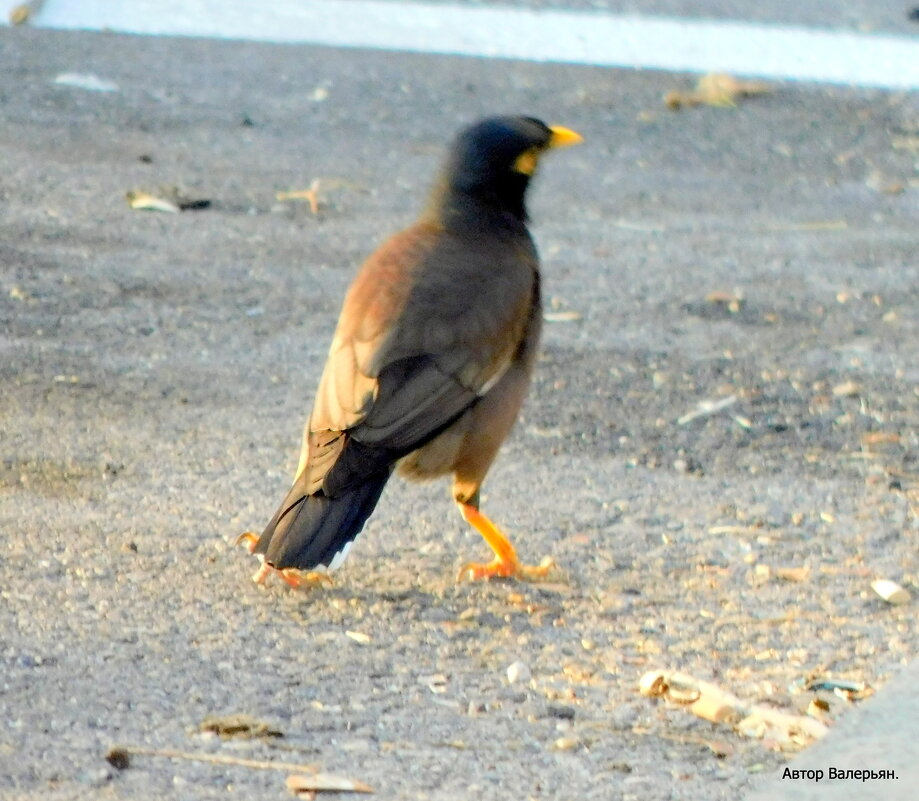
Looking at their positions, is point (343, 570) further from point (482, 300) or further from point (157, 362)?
point (157, 362)

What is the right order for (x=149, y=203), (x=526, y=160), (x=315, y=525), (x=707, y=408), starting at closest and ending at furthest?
(x=315, y=525) < (x=526, y=160) < (x=707, y=408) < (x=149, y=203)

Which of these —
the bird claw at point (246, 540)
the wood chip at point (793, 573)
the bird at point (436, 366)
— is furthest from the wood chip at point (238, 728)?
the wood chip at point (793, 573)

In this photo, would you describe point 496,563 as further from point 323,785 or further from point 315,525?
point 323,785

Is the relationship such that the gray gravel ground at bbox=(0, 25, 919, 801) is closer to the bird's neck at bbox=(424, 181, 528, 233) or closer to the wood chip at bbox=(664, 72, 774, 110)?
the wood chip at bbox=(664, 72, 774, 110)

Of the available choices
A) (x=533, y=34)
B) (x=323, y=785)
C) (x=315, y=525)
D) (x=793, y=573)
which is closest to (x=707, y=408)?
(x=793, y=573)

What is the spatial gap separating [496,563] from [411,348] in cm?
61

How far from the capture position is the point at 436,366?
14.3 ft

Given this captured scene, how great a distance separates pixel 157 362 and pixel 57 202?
215cm

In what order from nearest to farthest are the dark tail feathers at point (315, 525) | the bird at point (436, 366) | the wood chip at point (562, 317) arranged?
the dark tail feathers at point (315, 525) < the bird at point (436, 366) < the wood chip at point (562, 317)

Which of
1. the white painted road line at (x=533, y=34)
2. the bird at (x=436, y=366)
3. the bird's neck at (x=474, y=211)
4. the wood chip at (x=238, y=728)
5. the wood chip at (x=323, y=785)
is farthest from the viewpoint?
the white painted road line at (x=533, y=34)

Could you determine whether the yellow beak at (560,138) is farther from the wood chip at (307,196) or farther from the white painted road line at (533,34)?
the white painted road line at (533,34)

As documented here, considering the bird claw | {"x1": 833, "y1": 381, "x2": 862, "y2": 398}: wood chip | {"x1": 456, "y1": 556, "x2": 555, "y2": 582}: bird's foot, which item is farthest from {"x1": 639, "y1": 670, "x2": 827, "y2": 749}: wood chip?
{"x1": 833, "y1": 381, "x2": 862, "y2": 398}: wood chip

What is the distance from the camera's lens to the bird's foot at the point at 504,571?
434 centimetres

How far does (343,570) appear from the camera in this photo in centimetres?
437
